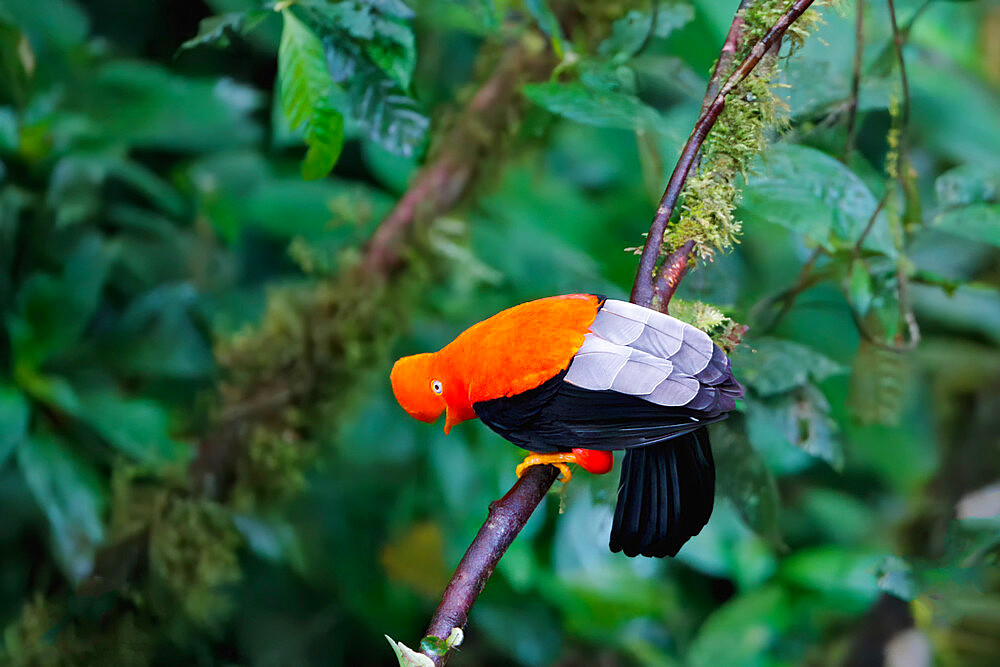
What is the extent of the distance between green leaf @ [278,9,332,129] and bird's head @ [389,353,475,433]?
0.91ft

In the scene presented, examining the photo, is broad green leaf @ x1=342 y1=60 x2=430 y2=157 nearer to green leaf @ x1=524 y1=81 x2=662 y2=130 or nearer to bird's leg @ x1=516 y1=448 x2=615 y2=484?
green leaf @ x1=524 y1=81 x2=662 y2=130

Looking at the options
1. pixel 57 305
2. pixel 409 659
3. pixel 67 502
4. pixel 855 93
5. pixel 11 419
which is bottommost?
pixel 67 502

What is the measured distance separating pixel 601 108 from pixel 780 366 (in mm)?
378

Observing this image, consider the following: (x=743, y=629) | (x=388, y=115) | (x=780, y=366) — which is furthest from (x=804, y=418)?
(x=743, y=629)

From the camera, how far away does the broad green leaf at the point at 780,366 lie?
90cm

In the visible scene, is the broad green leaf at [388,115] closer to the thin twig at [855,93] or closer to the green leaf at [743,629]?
the thin twig at [855,93]

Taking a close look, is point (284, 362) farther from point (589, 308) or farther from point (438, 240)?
point (589, 308)

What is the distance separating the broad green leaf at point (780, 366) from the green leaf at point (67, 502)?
1.12m

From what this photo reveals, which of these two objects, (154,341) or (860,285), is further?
(154,341)

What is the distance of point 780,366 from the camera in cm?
91

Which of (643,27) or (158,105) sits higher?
(643,27)

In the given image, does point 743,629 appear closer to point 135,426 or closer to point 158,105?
point 135,426

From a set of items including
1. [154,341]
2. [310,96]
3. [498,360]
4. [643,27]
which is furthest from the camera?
[154,341]

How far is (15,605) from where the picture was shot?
4.65 ft
